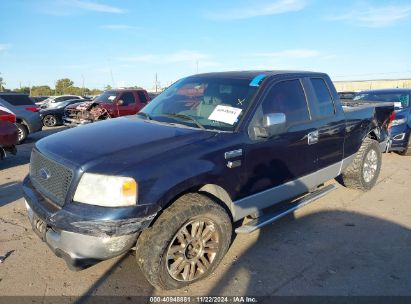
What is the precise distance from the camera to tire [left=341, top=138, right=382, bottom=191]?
19.1 feet

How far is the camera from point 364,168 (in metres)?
6.03

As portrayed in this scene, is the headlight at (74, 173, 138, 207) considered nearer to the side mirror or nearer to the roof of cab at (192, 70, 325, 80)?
the side mirror

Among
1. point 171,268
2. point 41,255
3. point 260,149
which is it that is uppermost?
point 260,149

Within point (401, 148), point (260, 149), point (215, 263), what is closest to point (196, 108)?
point (260, 149)

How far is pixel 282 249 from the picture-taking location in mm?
4086

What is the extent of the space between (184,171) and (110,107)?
11776mm

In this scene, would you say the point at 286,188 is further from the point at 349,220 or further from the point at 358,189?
the point at 358,189

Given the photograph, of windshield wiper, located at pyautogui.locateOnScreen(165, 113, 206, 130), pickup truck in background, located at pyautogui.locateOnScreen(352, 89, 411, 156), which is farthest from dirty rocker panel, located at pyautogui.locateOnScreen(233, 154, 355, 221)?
pickup truck in background, located at pyautogui.locateOnScreen(352, 89, 411, 156)

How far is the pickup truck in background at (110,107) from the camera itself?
46.5ft

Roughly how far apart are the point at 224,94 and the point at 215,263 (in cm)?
180

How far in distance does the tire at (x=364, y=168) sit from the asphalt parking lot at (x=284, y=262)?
65 centimetres

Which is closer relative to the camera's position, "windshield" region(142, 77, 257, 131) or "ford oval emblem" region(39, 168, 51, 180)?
"ford oval emblem" region(39, 168, 51, 180)

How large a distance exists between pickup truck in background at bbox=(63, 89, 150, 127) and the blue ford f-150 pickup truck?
977cm

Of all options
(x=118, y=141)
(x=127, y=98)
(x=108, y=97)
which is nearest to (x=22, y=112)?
(x=108, y=97)
